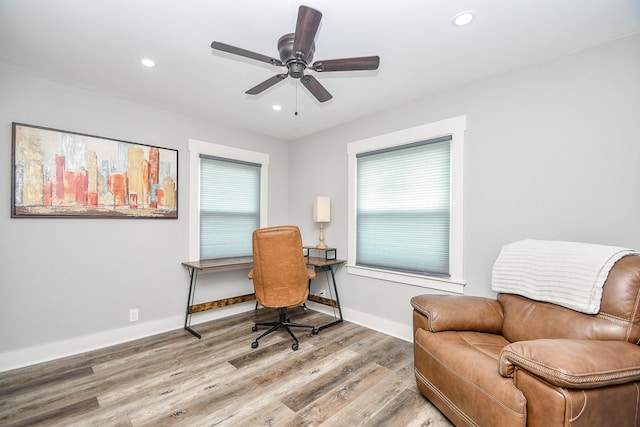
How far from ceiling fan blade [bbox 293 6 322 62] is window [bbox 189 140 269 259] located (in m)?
2.31

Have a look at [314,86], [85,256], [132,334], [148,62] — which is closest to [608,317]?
[314,86]

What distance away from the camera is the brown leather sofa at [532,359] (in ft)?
3.84

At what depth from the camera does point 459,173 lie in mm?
2613

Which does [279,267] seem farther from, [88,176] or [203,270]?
[88,176]

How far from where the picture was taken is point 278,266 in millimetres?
2709

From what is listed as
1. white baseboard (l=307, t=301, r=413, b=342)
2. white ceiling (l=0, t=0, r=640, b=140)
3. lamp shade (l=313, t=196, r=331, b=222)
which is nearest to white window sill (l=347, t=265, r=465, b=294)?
white baseboard (l=307, t=301, r=413, b=342)

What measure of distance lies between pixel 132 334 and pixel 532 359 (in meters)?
3.41

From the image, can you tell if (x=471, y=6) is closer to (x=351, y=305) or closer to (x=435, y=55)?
(x=435, y=55)

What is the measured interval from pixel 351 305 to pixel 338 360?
3.38ft

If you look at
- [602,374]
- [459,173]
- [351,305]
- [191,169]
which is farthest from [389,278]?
[191,169]

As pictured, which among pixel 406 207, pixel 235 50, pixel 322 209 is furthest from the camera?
pixel 322 209

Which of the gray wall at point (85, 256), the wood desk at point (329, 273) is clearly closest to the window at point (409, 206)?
the wood desk at point (329, 273)

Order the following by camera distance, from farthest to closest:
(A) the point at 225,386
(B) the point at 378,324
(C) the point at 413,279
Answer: (B) the point at 378,324 < (C) the point at 413,279 < (A) the point at 225,386

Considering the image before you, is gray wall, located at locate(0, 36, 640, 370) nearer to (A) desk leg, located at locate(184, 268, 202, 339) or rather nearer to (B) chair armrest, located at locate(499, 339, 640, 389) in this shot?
(A) desk leg, located at locate(184, 268, 202, 339)
